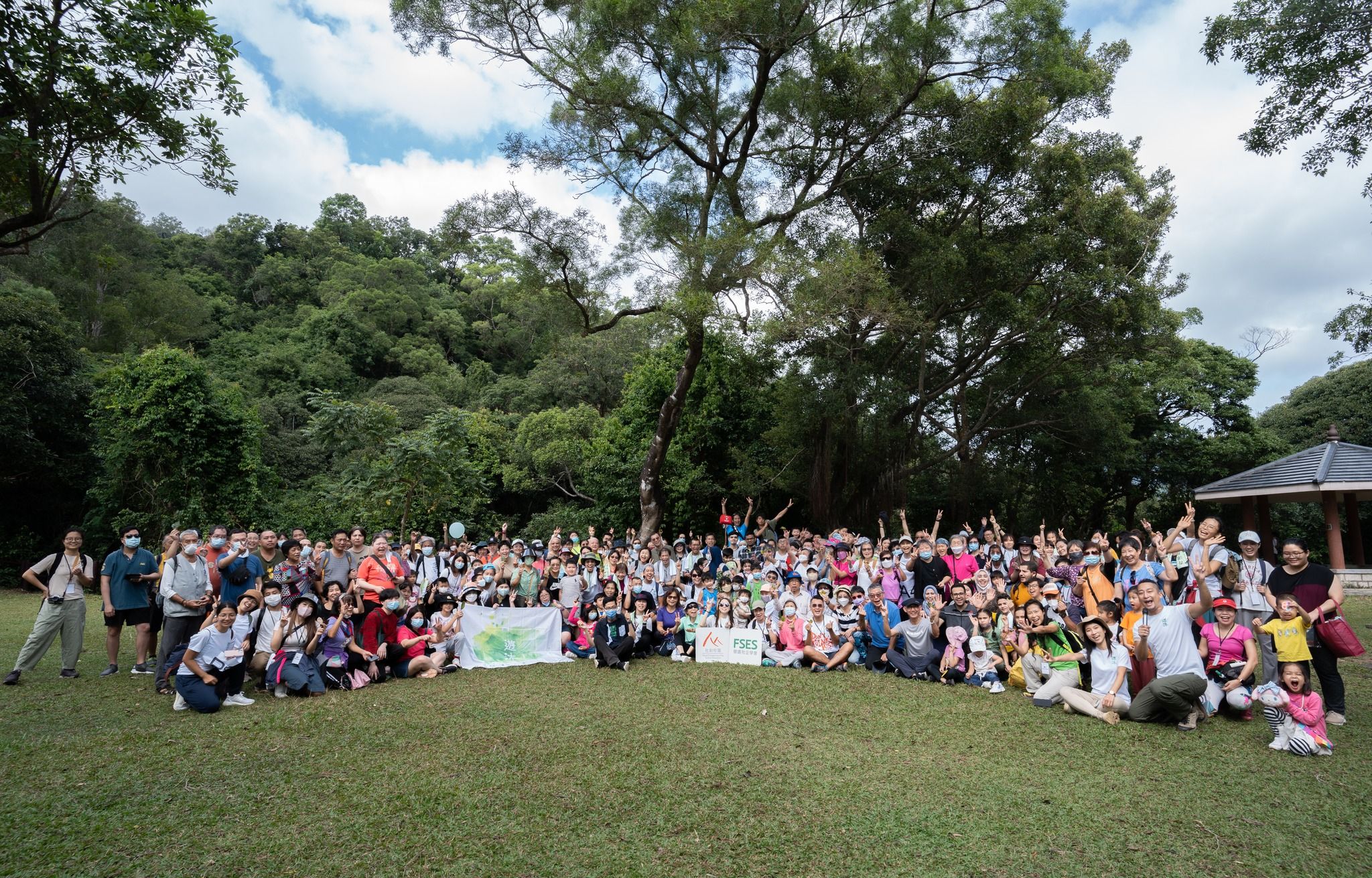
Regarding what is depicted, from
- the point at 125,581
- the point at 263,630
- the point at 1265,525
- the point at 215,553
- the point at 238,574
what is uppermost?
the point at 1265,525

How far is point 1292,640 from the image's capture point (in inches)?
237

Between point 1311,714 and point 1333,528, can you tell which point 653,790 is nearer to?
point 1311,714

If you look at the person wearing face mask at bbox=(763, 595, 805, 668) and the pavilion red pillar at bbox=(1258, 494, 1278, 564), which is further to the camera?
the pavilion red pillar at bbox=(1258, 494, 1278, 564)

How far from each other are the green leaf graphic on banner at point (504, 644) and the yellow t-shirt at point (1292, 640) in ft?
25.6

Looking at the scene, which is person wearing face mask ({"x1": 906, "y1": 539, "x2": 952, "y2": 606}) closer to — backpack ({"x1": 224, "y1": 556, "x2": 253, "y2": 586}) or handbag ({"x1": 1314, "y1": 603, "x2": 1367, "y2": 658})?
handbag ({"x1": 1314, "y1": 603, "x2": 1367, "y2": 658})

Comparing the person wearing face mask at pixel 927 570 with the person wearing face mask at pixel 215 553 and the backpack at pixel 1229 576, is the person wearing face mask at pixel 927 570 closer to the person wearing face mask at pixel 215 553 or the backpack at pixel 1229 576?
the backpack at pixel 1229 576

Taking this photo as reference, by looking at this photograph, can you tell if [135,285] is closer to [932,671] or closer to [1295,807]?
[932,671]

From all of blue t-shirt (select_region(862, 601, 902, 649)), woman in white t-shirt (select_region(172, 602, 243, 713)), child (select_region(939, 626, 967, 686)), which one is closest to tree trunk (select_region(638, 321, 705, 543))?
blue t-shirt (select_region(862, 601, 902, 649))

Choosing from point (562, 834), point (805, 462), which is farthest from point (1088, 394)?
point (562, 834)

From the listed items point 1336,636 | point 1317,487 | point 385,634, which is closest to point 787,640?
point 385,634

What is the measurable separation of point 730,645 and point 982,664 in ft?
9.94

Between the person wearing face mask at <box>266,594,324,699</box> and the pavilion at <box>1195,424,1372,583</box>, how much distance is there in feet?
64.6

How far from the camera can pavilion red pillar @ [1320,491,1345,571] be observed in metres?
16.8

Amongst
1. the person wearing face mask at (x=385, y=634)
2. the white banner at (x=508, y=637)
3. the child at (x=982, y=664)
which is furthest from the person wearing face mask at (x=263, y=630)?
the child at (x=982, y=664)
